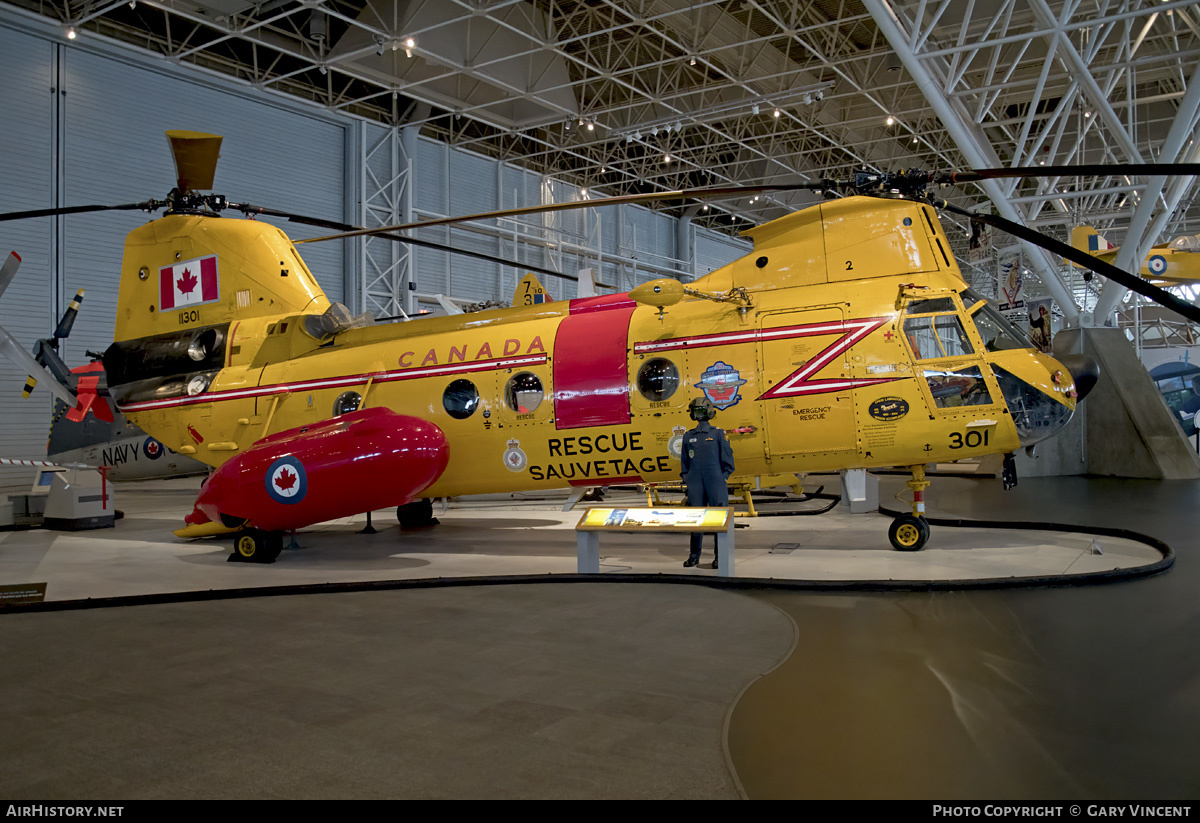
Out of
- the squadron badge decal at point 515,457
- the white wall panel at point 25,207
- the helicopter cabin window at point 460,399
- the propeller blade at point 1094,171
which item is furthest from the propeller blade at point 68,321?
the propeller blade at point 1094,171

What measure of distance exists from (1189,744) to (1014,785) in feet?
3.33

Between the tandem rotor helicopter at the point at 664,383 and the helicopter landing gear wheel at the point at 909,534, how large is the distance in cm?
3

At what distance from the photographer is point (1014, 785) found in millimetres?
3072

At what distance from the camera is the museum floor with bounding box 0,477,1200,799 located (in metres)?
3.25

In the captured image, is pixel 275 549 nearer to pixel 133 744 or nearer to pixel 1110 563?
pixel 133 744

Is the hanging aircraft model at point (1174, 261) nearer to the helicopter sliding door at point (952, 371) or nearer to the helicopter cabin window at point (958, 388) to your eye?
the helicopter sliding door at point (952, 371)

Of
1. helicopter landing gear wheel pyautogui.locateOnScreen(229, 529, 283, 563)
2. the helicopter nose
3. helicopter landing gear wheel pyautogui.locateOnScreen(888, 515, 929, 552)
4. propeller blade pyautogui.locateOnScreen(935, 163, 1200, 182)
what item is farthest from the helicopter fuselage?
helicopter landing gear wheel pyautogui.locateOnScreen(229, 529, 283, 563)

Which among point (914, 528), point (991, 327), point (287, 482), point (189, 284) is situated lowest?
point (914, 528)

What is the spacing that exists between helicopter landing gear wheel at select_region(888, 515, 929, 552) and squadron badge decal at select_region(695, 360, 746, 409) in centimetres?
236

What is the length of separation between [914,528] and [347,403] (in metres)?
7.42

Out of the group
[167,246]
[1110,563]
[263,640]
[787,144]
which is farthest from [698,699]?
[787,144]

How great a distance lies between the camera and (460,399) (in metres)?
10.2

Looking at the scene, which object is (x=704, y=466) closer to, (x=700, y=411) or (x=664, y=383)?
(x=700, y=411)

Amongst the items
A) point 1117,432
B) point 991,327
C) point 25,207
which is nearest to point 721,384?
point 991,327
